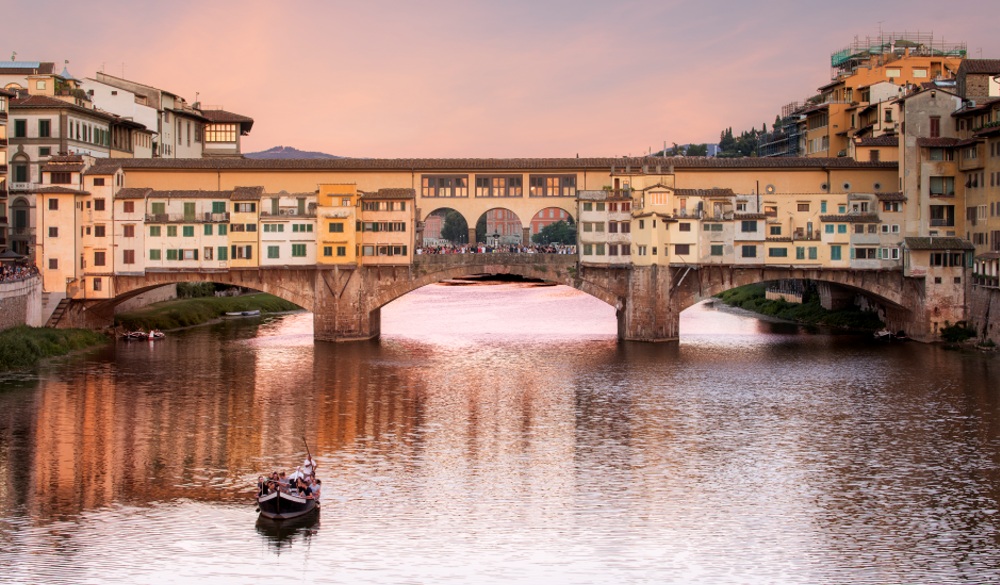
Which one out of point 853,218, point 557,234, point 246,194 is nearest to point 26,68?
point 246,194

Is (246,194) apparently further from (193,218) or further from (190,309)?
(190,309)

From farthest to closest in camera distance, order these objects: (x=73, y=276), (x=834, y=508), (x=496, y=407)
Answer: (x=73, y=276), (x=496, y=407), (x=834, y=508)

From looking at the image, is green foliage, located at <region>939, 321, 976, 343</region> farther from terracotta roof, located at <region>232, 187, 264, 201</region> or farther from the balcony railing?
the balcony railing

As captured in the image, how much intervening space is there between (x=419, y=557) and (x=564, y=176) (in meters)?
43.3

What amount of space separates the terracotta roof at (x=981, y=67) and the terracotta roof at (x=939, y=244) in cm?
924

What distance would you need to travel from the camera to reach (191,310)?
81062mm

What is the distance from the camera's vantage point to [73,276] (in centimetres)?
6669

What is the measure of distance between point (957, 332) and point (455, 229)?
119489 mm

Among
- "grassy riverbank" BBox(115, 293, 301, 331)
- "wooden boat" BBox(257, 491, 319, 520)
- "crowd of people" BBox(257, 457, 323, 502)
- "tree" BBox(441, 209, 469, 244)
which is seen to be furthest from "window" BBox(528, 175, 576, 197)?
"tree" BBox(441, 209, 469, 244)

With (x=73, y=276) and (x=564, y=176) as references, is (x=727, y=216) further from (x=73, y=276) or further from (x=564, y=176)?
(x=73, y=276)

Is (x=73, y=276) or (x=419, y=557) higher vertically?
(x=73, y=276)

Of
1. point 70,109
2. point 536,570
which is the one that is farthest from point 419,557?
point 70,109

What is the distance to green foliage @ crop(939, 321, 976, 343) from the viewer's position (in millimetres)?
Result: 65500

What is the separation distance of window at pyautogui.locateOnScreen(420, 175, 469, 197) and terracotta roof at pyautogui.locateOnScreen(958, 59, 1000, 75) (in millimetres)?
27063
